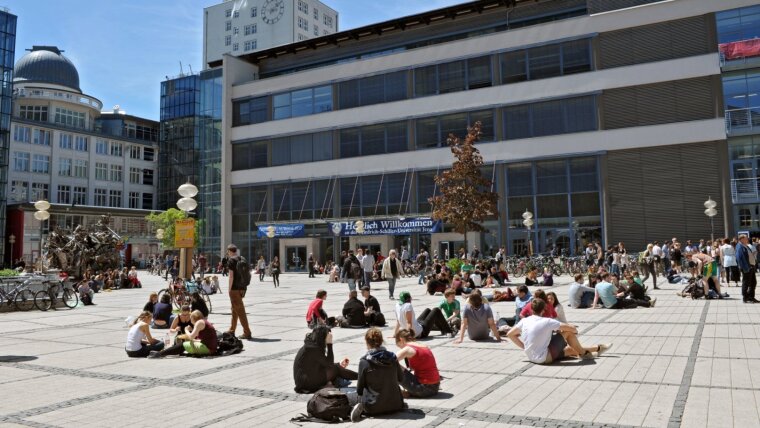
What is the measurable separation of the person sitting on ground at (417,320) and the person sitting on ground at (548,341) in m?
2.80

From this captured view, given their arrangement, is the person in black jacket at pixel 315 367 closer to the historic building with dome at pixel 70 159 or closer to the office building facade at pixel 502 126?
the office building facade at pixel 502 126

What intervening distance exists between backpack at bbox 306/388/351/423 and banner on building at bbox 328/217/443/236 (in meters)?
36.3

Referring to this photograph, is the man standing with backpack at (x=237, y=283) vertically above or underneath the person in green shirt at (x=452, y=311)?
above

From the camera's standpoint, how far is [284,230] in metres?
50.0

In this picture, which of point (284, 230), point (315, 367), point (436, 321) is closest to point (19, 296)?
point (436, 321)

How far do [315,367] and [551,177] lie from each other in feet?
115

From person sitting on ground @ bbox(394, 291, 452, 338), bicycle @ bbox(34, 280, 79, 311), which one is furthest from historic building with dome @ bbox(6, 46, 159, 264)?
person sitting on ground @ bbox(394, 291, 452, 338)

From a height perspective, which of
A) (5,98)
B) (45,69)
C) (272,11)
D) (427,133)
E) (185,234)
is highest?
(272,11)

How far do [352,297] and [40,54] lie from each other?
88180 mm

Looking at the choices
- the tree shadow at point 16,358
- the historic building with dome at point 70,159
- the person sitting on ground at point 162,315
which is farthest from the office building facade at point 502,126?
the tree shadow at point 16,358

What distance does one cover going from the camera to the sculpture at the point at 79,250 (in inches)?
1451

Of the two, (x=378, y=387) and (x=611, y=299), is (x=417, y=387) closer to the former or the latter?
(x=378, y=387)

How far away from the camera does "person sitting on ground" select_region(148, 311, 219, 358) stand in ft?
35.2

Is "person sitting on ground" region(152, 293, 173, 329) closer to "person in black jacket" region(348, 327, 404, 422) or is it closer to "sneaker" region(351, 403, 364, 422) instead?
"person in black jacket" region(348, 327, 404, 422)
